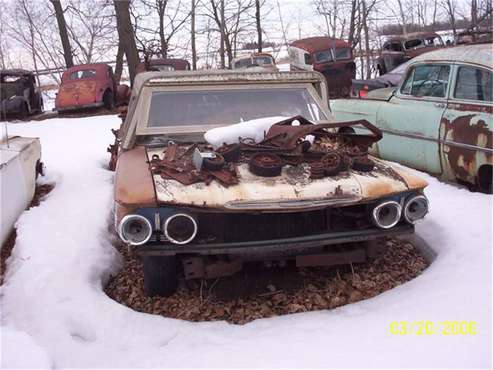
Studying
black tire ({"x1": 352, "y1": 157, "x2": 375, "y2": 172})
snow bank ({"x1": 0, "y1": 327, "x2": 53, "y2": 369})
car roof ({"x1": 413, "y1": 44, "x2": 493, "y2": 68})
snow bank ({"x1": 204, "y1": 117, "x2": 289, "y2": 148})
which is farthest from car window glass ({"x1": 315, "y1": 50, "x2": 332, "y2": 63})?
snow bank ({"x1": 0, "y1": 327, "x2": 53, "y2": 369})

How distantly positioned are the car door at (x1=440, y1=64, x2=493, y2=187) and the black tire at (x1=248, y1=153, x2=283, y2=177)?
108 inches

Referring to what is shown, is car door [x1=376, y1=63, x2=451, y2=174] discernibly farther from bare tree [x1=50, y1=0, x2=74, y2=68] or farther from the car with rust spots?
bare tree [x1=50, y1=0, x2=74, y2=68]

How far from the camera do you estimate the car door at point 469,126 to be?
4.60 m

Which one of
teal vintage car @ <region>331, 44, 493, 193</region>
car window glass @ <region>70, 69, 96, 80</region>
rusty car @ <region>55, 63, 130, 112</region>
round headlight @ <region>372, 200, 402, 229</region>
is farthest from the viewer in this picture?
car window glass @ <region>70, 69, 96, 80</region>

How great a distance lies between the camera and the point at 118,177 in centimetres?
290

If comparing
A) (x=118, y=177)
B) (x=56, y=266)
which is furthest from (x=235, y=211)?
(x=56, y=266)

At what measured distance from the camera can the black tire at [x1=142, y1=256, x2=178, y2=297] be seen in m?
2.88

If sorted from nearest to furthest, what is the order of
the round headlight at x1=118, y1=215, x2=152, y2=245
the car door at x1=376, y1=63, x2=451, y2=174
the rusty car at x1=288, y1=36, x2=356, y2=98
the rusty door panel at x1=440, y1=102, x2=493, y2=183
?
the round headlight at x1=118, y1=215, x2=152, y2=245 < the rusty door panel at x1=440, y1=102, x2=493, y2=183 < the car door at x1=376, y1=63, x2=451, y2=174 < the rusty car at x1=288, y1=36, x2=356, y2=98

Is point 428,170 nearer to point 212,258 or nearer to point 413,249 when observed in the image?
point 413,249

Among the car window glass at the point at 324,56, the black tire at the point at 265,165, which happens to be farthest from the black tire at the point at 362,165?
the car window glass at the point at 324,56

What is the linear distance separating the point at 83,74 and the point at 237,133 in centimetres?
1227

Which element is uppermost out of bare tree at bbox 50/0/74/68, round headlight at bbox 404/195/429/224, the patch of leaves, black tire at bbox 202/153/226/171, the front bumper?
bare tree at bbox 50/0/74/68

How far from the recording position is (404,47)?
1484cm

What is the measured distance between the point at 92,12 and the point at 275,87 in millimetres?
27848
